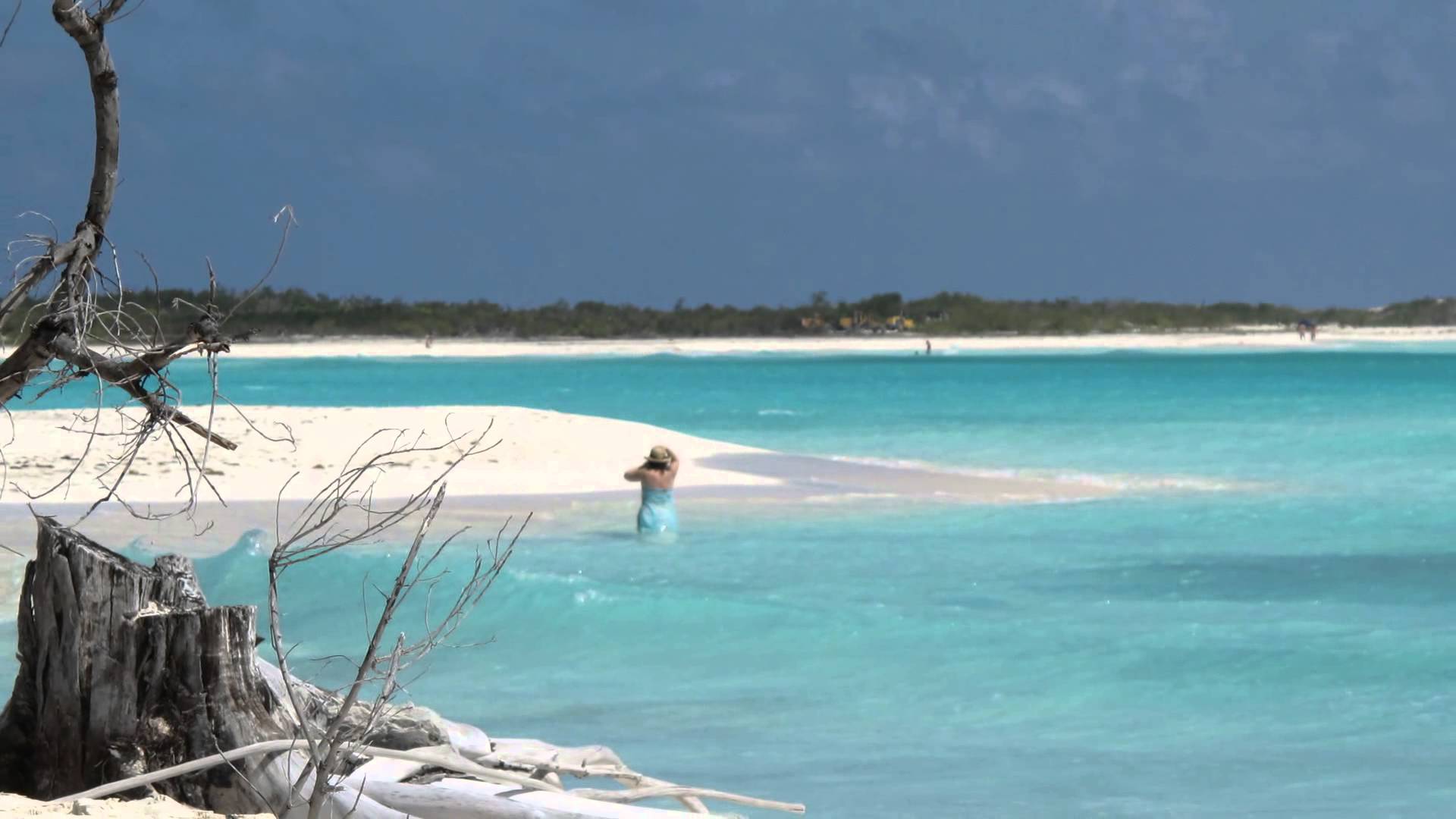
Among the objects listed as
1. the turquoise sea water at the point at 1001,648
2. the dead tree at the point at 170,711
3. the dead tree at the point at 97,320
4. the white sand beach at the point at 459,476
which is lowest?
the turquoise sea water at the point at 1001,648

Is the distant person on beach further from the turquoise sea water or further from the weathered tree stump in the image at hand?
the weathered tree stump

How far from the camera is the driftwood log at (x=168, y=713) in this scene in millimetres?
4473

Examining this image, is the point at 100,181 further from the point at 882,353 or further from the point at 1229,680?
the point at 882,353

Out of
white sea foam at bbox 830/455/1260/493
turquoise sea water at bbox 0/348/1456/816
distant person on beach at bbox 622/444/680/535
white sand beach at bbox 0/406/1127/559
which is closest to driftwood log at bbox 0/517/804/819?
turquoise sea water at bbox 0/348/1456/816

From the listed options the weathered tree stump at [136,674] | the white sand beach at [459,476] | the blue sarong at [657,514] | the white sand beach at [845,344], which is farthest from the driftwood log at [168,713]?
the white sand beach at [845,344]

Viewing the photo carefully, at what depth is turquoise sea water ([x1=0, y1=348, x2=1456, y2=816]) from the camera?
7.36m

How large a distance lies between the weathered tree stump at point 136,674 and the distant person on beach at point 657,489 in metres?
7.84

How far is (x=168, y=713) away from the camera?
4527mm

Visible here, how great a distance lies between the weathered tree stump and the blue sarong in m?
8.88

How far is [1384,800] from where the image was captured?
7.01 meters

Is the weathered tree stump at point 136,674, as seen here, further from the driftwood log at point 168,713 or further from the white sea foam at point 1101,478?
the white sea foam at point 1101,478

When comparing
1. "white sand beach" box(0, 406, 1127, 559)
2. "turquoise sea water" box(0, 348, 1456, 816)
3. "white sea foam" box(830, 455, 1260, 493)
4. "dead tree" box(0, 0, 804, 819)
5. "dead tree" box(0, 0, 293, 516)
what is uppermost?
"dead tree" box(0, 0, 293, 516)

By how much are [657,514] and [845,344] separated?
304 feet

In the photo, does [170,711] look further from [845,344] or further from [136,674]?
[845,344]
